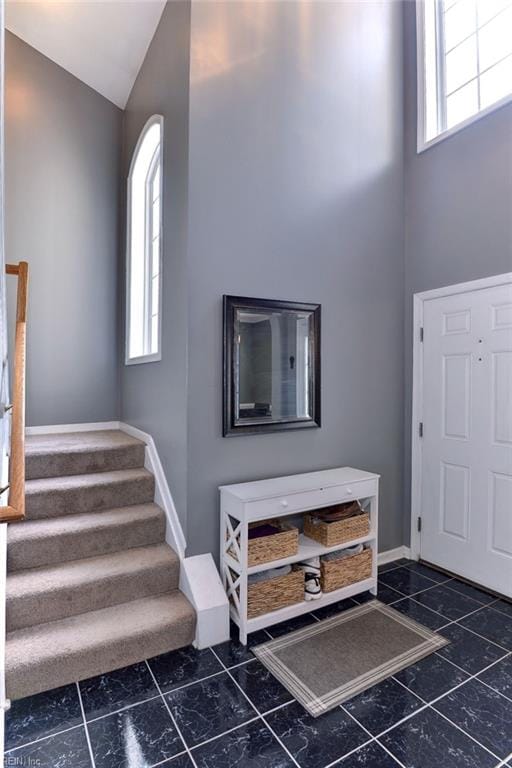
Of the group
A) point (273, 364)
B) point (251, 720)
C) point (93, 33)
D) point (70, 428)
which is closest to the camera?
point (251, 720)

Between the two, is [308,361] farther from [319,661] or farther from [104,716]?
[104,716]

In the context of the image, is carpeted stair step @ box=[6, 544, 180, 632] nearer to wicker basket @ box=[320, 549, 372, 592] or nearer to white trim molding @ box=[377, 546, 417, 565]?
wicker basket @ box=[320, 549, 372, 592]

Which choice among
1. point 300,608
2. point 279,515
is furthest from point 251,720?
point 279,515

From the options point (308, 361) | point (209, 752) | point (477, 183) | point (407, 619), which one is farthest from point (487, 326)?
point (209, 752)

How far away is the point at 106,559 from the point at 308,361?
178cm

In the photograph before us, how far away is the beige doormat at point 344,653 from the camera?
1.91 meters

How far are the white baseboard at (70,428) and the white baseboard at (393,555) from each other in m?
2.64

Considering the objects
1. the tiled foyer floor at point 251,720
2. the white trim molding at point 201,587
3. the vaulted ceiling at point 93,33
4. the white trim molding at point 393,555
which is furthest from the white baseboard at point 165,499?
the vaulted ceiling at point 93,33

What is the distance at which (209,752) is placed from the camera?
1601 millimetres

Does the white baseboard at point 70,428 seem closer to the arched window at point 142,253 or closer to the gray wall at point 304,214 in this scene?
the arched window at point 142,253

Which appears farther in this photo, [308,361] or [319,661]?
[308,361]

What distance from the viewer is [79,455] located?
290 centimetres

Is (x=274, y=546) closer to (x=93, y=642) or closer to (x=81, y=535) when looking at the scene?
(x=93, y=642)

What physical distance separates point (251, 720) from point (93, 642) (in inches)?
32.0
